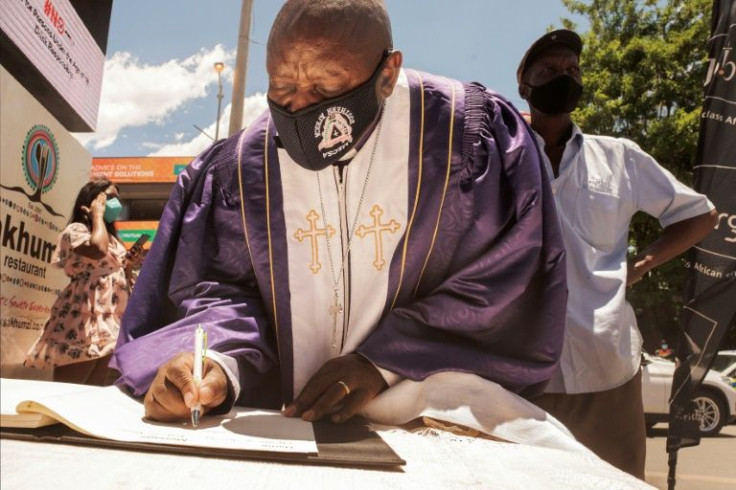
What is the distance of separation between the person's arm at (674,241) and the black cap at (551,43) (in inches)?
31.8

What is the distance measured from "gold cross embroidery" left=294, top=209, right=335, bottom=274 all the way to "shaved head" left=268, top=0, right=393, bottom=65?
37 centimetres

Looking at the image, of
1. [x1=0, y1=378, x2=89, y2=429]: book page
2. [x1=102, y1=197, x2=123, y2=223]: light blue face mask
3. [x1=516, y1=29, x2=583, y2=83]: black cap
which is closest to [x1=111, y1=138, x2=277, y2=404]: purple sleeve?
[x1=0, y1=378, x2=89, y2=429]: book page

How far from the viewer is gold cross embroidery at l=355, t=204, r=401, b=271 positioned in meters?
1.38

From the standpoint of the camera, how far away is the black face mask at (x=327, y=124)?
51.0 inches

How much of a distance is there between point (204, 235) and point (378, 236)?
1.34ft

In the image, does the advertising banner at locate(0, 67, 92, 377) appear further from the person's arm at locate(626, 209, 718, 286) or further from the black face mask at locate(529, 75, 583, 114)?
the person's arm at locate(626, 209, 718, 286)

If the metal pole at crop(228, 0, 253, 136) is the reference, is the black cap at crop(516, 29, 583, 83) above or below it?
below

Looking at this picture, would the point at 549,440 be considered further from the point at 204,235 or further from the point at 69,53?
the point at 69,53

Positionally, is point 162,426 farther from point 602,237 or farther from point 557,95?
point 557,95

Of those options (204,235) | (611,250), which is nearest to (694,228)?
(611,250)

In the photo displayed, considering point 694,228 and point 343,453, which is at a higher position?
point 694,228

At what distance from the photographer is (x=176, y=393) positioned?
3.24ft

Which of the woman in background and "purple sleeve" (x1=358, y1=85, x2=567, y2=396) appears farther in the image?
the woman in background

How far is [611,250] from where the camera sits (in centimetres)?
211
